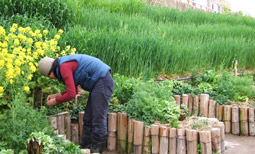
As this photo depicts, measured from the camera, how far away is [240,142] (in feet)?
14.6

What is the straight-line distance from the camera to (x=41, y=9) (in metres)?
6.36

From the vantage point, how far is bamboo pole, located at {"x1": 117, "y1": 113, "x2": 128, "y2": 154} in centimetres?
379

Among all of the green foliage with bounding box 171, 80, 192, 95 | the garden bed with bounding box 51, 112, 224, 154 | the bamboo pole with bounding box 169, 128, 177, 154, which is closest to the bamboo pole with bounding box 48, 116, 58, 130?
the garden bed with bounding box 51, 112, 224, 154

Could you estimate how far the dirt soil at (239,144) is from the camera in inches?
161

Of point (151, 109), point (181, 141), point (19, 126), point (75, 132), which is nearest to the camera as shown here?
point (19, 126)

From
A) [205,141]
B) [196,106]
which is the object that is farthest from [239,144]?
[205,141]

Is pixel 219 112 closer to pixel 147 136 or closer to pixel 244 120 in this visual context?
pixel 244 120

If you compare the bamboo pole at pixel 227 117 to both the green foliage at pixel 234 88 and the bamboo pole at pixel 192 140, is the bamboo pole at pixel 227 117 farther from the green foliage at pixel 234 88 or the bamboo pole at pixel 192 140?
the bamboo pole at pixel 192 140

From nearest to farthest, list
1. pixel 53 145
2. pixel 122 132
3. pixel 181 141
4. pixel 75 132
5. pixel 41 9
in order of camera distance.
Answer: pixel 53 145, pixel 181 141, pixel 122 132, pixel 75 132, pixel 41 9

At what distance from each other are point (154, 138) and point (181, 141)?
0.32 meters

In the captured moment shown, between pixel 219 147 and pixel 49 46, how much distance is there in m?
2.47

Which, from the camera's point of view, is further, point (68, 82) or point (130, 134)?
point (130, 134)

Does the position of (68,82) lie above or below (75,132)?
above

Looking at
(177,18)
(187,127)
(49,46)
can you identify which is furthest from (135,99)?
(177,18)
